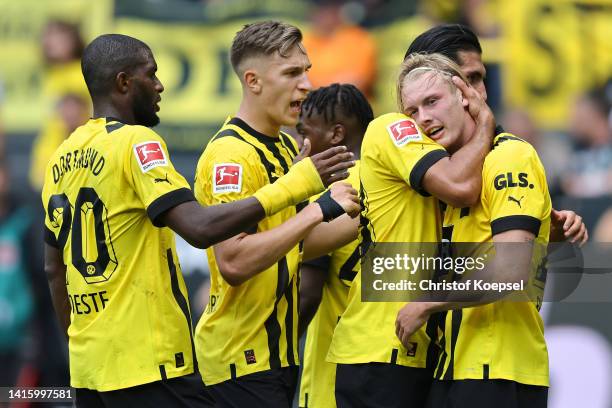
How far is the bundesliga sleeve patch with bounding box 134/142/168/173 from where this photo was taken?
16.3 ft

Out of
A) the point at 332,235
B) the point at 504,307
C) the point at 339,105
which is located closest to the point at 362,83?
the point at 339,105

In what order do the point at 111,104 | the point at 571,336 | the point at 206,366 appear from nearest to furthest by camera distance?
the point at 111,104 → the point at 206,366 → the point at 571,336

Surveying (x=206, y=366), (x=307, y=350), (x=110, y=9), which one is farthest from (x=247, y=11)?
(x=206, y=366)

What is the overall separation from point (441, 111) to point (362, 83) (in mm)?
5301

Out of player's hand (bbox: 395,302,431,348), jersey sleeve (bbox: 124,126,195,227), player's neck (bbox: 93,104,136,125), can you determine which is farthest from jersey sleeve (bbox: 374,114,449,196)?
player's neck (bbox: 93,104,136,125)

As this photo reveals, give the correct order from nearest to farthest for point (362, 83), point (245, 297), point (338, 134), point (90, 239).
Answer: point (90, 239), point (245, 297), point (338, 134), point (362, 83)

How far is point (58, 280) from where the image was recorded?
216 inches

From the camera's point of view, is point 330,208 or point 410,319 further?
point 330,208

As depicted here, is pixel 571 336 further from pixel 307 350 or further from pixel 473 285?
pixel 473 285

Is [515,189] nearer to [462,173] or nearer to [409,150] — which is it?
[462,173]

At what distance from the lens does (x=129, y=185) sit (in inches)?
198

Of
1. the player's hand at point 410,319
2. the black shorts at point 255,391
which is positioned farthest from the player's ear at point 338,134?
the player's hand at point 410,319

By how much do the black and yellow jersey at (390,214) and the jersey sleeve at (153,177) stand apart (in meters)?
0.89

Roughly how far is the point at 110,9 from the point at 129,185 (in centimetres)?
620
